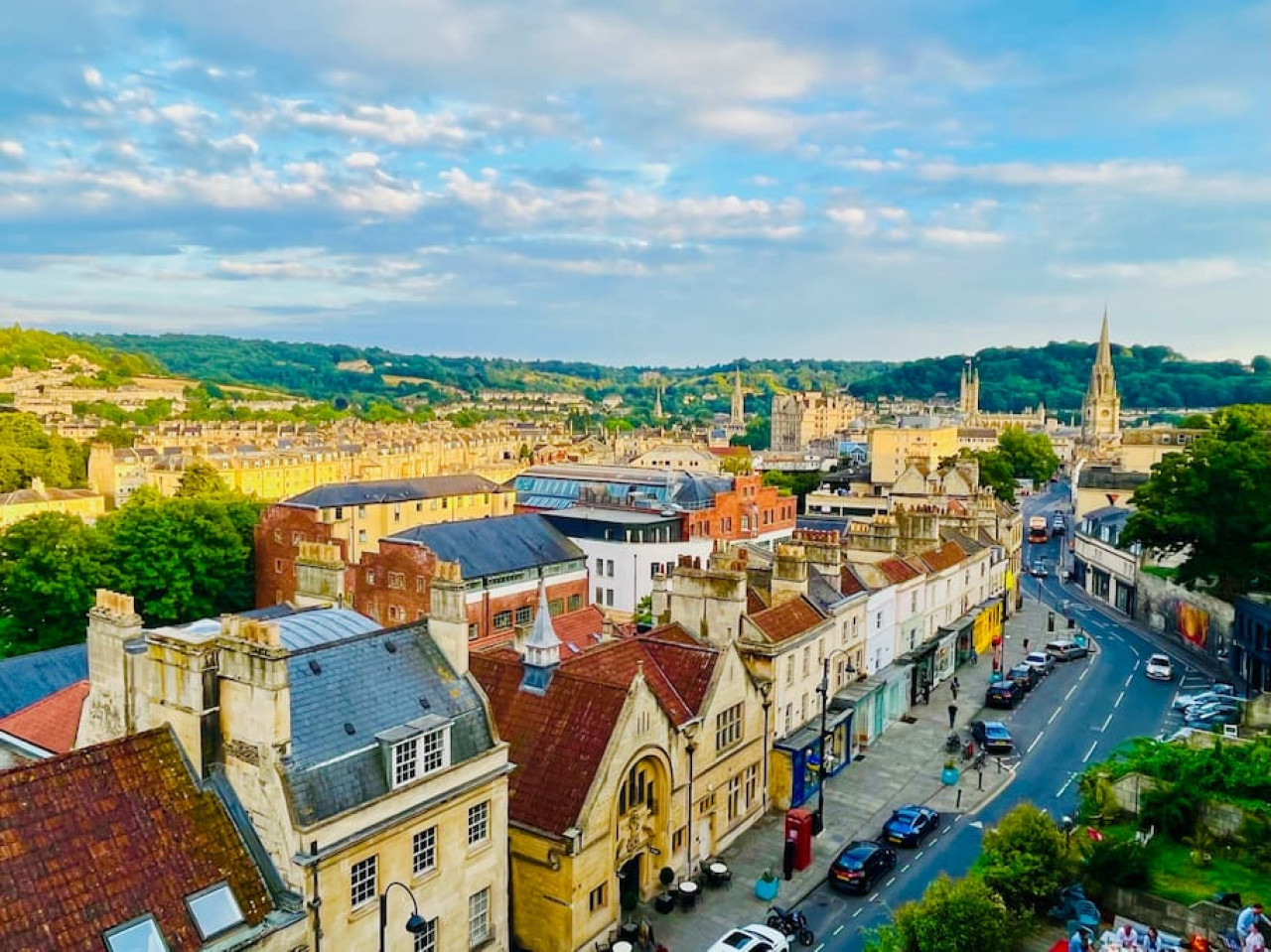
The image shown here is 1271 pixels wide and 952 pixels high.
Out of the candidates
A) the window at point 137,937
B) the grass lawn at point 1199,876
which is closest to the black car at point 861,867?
the grass lawn at point 1199,876

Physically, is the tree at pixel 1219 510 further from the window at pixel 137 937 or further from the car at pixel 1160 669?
the window at pixel 137 937

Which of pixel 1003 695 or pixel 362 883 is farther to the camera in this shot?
pixel 1003 695

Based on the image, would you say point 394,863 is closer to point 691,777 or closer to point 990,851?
point 691,777

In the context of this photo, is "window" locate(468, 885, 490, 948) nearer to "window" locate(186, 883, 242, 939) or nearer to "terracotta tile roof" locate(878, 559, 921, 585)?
"window" locate(186, 883, 242, 939)

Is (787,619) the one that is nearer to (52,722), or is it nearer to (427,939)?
(427,939)

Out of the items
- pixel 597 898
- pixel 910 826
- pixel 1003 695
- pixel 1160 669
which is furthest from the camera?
pixel 1160 669

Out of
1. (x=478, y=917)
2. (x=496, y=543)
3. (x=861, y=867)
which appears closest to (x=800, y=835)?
(x=861, y=867)
